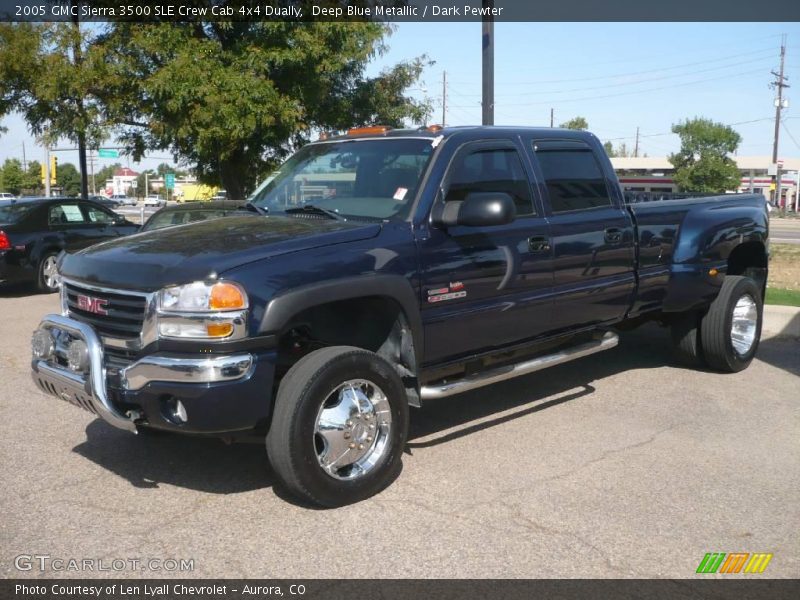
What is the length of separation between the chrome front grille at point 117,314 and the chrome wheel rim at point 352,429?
1024 millimetres

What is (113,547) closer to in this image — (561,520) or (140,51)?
(561,520)

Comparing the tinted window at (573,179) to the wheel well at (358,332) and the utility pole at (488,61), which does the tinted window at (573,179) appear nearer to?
the wheel well at (358,332)

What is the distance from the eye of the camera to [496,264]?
515 centimetres

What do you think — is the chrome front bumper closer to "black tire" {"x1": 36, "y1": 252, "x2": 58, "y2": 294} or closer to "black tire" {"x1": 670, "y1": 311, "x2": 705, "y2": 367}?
"black tire" {"x1": 670, "y1": 311, "x2": 705, "y2": 367}

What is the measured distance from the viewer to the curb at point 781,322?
8867mm

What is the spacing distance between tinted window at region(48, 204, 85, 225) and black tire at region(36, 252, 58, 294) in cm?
62

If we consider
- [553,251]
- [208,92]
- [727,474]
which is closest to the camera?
[727,474]

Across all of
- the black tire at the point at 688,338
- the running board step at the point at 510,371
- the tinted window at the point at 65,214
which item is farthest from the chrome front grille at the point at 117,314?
the tinted window at the point at 65,214

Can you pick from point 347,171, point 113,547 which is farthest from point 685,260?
point 113,547

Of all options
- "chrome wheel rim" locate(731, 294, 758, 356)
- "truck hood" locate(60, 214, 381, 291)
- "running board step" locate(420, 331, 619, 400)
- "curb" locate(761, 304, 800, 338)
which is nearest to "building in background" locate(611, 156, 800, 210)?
"curb" locate(761, 304, 800, 338)

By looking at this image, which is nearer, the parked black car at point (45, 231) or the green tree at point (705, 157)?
the parked black car at point (45, 231)

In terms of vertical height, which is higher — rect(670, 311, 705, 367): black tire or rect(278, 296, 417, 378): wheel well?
rect(278, 296, 417, 378): wheel well

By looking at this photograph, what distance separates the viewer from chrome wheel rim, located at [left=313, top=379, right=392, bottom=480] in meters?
4.30

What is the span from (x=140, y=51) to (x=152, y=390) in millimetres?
11101
